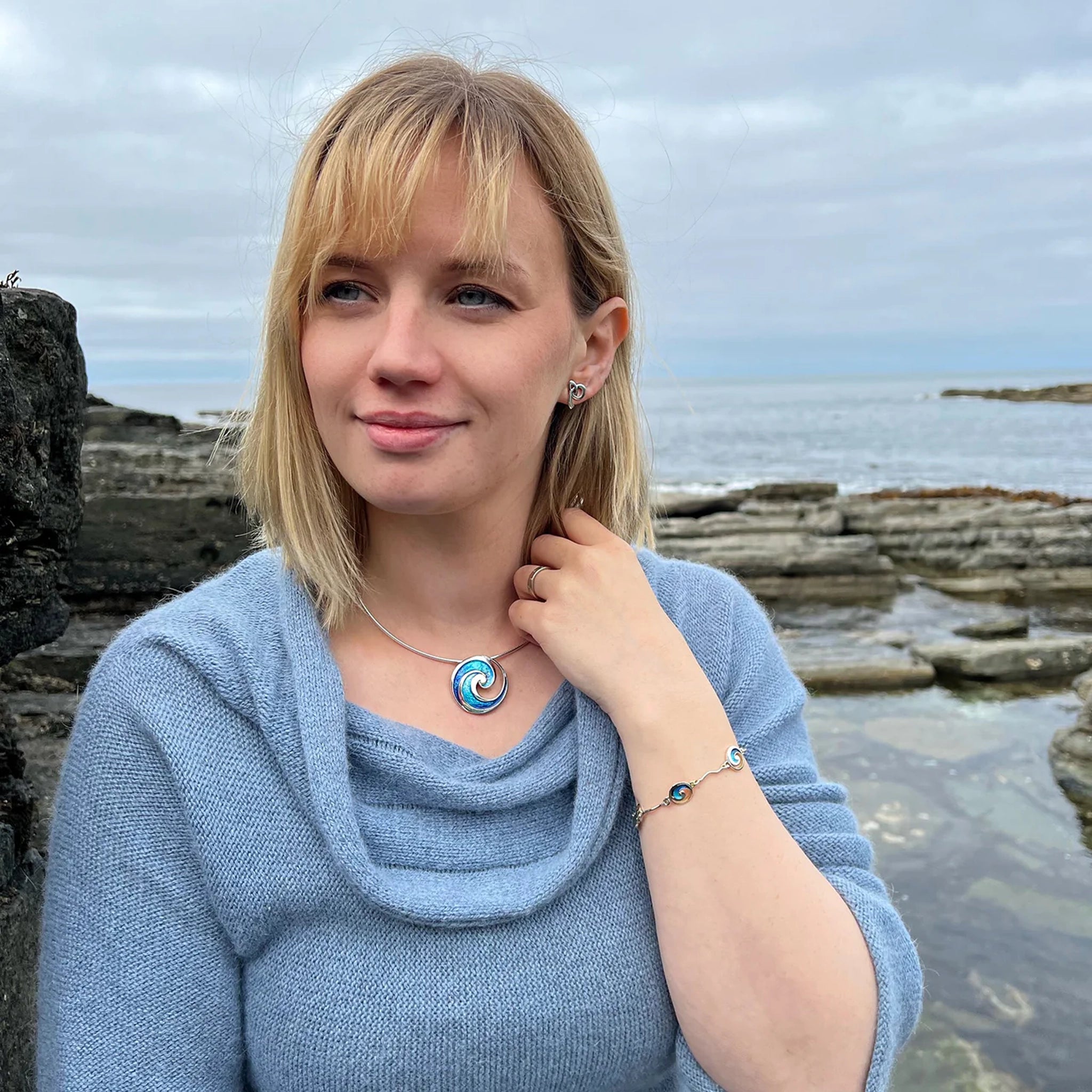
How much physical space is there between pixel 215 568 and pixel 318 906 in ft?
14.2

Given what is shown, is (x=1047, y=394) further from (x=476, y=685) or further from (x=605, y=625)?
(x=476, y=685)

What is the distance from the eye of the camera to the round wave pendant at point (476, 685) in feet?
6.56

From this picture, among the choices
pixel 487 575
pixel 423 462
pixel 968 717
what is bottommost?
pixel 968 717

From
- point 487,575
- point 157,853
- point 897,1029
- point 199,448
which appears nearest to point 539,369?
point 487,575

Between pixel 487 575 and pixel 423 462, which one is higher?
pixel 423 462

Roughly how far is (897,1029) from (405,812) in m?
0.94

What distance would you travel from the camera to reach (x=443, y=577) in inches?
83.2

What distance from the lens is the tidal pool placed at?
4238 millimetres

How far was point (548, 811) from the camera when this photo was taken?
1902mm

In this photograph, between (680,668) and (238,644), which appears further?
(680,668)

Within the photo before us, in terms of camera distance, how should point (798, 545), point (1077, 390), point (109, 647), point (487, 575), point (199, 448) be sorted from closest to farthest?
point (109, 647) → point (487, 575) → point (199, 448) → point (798, 545) → point (1077, 390)

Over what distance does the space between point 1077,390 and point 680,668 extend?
321 ft

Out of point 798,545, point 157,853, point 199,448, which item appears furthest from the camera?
point 798,545

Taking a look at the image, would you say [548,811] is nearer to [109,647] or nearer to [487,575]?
[487,575]
